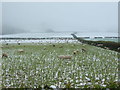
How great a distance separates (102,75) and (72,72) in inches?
59.8

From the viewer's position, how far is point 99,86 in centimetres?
698

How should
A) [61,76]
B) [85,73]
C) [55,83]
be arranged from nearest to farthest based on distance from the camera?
[55,83], [61,76], [85,73]

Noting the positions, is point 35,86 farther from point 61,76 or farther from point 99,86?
point 99,86

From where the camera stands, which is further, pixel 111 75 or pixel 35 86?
pixel 111 75

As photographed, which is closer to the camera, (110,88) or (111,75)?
(110,88)

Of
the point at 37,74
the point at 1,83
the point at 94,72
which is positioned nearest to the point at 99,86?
the point at 94,72

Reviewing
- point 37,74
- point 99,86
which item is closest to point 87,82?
point 99,86

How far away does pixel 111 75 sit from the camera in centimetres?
870

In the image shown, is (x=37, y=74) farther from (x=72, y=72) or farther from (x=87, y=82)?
(x=87, y=82)

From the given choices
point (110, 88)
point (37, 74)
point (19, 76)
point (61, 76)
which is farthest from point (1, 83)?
point (110, 88)

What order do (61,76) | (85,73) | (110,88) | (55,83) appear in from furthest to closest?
1. (85,73)
2. (61,76)
3. (55,83)
4. (110,88)

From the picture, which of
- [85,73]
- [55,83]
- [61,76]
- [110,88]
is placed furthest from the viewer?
[85,73]

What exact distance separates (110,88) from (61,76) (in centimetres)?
251

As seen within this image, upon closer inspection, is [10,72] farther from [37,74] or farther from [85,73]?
[85,73]
